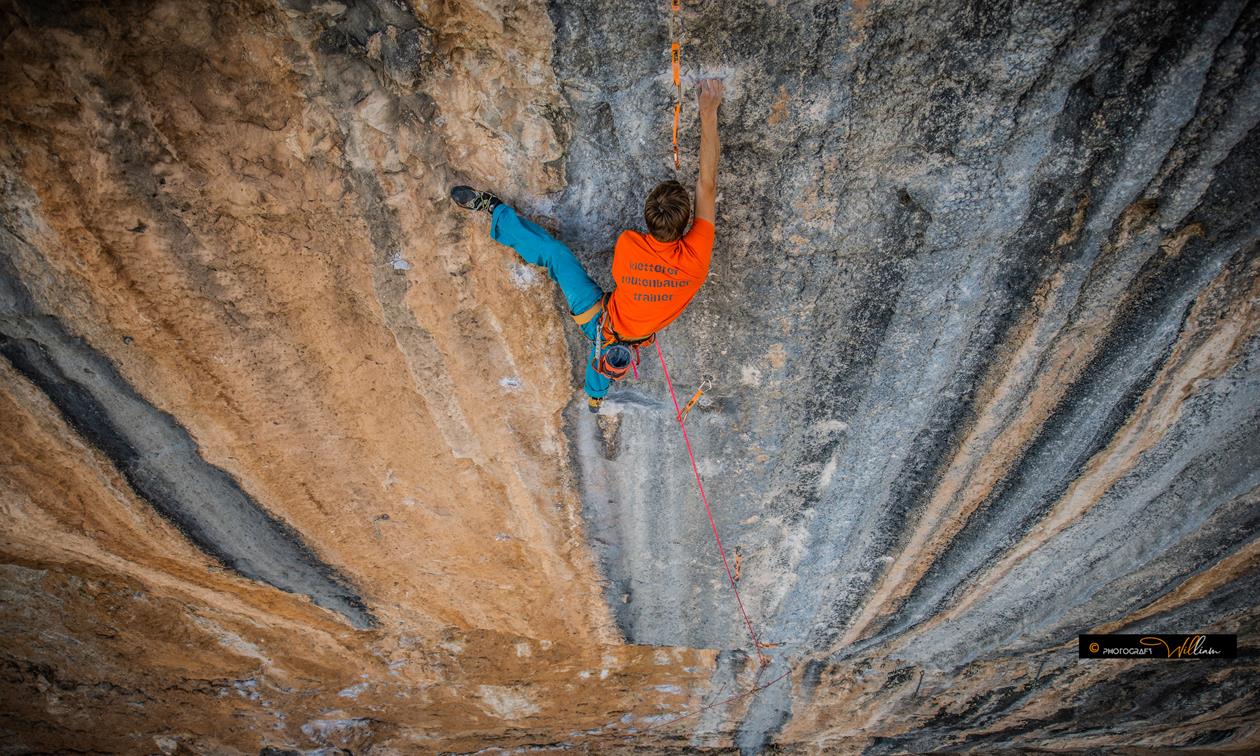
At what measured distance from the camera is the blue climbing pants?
88.7 inches

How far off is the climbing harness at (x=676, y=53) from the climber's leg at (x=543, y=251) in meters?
0.50

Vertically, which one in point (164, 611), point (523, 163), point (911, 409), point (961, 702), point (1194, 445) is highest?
point (523, 163)

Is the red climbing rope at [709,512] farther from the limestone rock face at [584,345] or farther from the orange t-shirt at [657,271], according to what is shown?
the orange t-shirt at [657,271]

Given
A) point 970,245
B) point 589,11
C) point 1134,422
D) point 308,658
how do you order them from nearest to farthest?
point 589,11
point 970,245
point 1134,422
point 308,658

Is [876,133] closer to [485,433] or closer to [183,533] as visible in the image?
[485,433]

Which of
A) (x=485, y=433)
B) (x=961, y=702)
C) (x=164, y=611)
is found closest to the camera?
(x=485, y=433)

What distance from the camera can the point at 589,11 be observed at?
1949 millimetres

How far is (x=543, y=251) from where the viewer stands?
2.28 metres

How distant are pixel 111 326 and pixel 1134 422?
12.4 feet

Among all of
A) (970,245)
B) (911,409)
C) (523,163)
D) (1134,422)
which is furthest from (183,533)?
(1134,422)

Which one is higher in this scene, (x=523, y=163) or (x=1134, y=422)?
(x=523, y=163)

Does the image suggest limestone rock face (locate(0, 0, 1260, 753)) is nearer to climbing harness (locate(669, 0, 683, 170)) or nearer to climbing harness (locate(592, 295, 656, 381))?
climbing harness (locate(669, 0, 683, 170))

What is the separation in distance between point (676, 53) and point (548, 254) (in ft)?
2.36

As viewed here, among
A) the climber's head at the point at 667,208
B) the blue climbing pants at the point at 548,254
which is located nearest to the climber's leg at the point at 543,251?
the blue climbing pants at the point at 548,254
